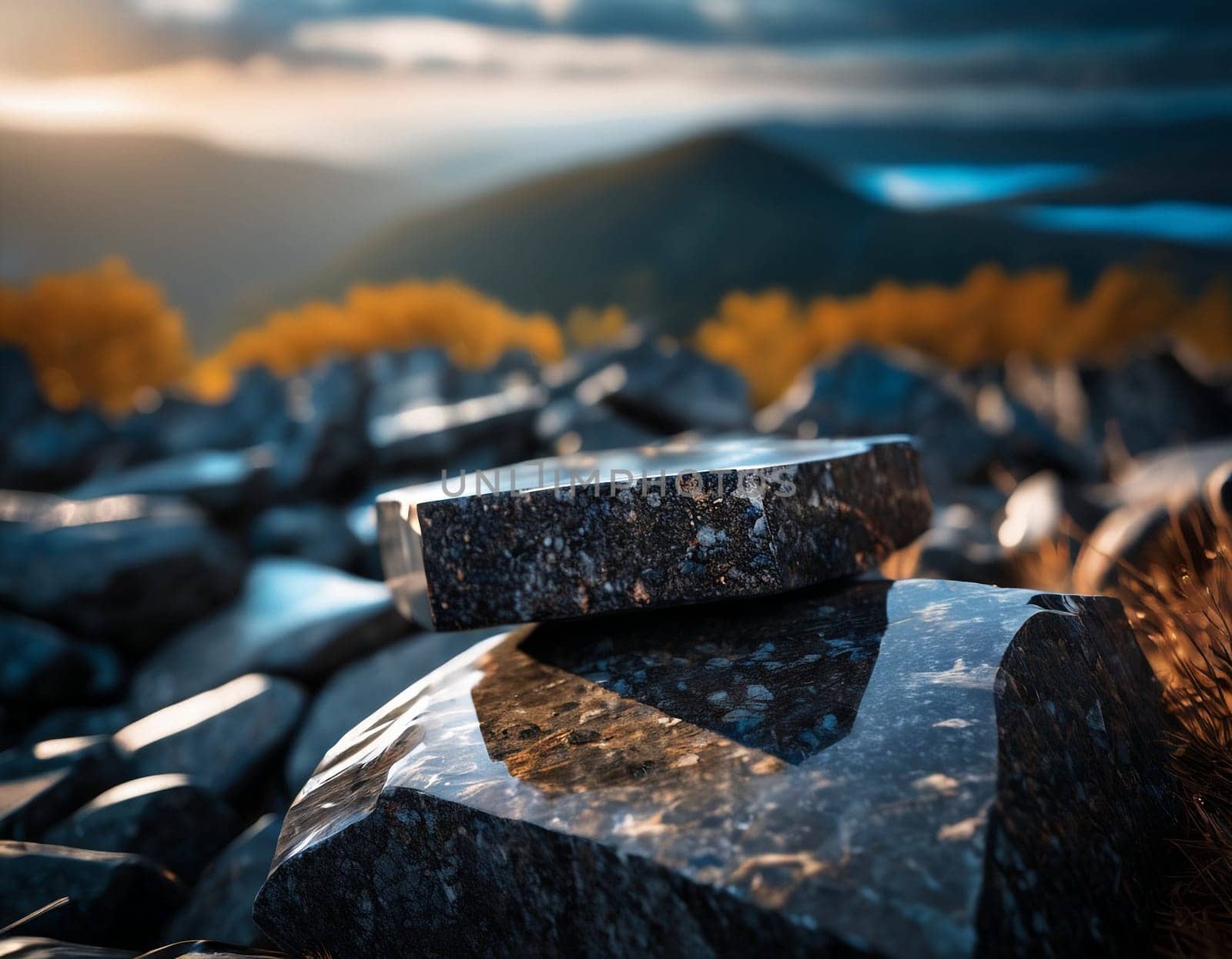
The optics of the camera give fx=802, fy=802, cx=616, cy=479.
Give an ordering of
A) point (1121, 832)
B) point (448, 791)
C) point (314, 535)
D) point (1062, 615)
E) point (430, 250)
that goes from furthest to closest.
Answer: point (430, 250) → point (314, 535) → point (1062, 615) → point (448, 791) → point (1121, 832)

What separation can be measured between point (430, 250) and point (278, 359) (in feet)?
250

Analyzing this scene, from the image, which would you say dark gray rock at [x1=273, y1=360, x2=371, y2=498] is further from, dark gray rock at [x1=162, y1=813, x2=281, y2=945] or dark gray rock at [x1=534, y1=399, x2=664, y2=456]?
dark gray rock at [x1=162, y1=813, x2=281, y2=945]

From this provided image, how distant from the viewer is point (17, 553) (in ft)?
13.8

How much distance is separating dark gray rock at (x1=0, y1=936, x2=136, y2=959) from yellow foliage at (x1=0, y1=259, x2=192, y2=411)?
33.6 metres

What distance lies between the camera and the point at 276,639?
3898 millimetres

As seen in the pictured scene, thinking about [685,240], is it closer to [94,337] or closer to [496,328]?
[496,328]

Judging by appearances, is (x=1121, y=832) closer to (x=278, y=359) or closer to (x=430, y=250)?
(x=278, y=359)

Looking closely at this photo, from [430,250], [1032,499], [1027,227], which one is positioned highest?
[430,250]

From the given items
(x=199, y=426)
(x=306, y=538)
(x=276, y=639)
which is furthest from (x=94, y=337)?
(x=276, y=639)

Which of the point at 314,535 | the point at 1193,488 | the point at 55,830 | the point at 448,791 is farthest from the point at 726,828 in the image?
the point at 314,535

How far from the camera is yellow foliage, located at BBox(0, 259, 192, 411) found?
31.4 m

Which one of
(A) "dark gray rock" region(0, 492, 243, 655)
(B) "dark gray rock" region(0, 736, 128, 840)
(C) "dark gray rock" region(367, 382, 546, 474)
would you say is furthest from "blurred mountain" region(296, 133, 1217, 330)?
(B) "dark gray rock" region(0, 736, 128, 840)

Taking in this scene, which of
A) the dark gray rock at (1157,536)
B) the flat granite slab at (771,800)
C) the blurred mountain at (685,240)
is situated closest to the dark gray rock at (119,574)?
the flat granite slab at (771,800)

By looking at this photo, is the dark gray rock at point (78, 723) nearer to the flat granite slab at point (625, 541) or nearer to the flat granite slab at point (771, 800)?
the flat granite slab at point (771, 800)
